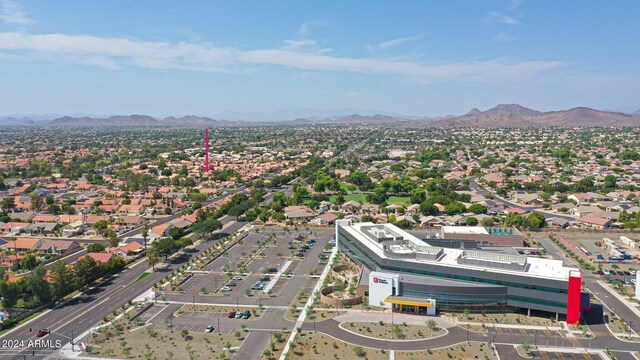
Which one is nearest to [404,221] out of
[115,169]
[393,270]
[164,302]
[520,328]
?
[393,270]

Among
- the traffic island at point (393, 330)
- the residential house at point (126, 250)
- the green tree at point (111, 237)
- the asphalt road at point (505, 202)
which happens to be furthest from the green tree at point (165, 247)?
the asphalt road at point (505, 202)

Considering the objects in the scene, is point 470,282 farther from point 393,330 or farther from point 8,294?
point 8,294

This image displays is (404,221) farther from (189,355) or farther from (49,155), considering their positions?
Result: (49,155)

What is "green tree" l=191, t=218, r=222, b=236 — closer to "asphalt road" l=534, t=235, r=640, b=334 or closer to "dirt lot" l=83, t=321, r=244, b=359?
"dirt lot" l=83, t=321, r=244, b=359

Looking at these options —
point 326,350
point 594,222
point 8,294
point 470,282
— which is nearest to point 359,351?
point 326,350

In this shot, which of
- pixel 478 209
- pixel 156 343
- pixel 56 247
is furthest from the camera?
pixel 478 209
